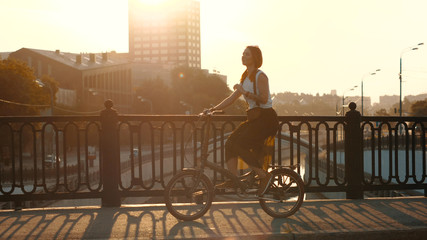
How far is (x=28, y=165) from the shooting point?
57531 millimetres

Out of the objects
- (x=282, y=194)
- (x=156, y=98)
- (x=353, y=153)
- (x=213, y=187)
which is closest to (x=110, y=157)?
(x=213, y=187)

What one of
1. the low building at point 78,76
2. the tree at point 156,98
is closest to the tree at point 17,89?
the low building at point 78,76

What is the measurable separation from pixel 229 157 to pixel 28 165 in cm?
5404

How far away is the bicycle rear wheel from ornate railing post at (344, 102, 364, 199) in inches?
62.2

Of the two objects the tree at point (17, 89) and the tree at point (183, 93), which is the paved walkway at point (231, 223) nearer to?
the tree at point (17, 89)

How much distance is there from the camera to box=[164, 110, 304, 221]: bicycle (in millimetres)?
6758

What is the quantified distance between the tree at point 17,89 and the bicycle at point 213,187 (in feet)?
135

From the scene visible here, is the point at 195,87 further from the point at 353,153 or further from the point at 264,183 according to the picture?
the point at 264,183

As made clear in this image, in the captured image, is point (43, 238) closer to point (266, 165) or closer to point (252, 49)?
point (266, 165)

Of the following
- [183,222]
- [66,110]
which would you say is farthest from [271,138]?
[66,110]

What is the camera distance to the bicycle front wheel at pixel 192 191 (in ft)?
22.1

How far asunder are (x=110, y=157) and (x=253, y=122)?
2.25 meters

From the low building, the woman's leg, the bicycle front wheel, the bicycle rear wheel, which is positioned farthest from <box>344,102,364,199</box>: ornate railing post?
the low building

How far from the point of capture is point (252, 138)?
665cm
